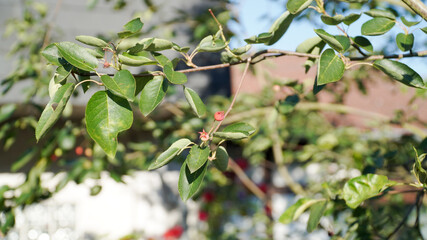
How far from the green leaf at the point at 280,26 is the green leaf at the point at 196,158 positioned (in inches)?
13.3

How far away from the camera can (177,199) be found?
14.5 ft

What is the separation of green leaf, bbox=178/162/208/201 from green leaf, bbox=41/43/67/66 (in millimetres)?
310

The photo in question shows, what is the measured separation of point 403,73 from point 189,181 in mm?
479

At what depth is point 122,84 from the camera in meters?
0.84

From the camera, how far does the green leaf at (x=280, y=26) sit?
3.52 feet

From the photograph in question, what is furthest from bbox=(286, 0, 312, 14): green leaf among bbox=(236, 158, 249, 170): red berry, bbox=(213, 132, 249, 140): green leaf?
bbox=(236, 158, 249, 170): red berry

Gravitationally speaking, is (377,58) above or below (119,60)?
below

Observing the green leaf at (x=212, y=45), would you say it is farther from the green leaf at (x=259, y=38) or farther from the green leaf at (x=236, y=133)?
the green leaf at (x=236, y=133)

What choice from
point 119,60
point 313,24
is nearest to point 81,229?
point 313,24

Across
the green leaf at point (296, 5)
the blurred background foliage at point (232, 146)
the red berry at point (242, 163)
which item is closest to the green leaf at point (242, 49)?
the green leaf at point (296, 5)

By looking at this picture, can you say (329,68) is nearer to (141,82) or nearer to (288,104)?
(141,82)

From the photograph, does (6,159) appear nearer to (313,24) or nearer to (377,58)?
(313,24)

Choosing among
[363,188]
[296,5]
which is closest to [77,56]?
[296,5]

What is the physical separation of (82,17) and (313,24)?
1.69 metres
